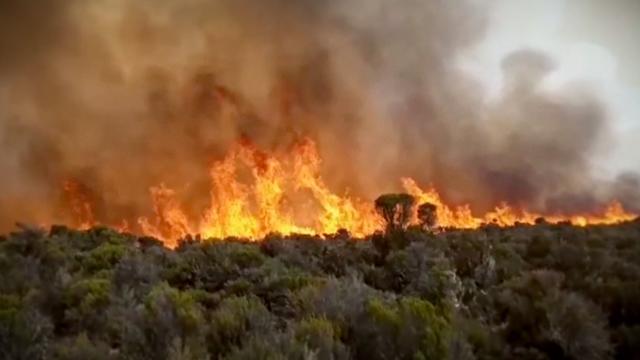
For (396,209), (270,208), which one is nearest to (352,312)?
(396,209)

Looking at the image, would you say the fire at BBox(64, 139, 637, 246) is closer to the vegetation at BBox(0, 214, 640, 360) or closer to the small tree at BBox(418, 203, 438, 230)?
the small tree at BBox(418, 203, 438, 230)

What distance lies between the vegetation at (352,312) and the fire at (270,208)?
23.2m

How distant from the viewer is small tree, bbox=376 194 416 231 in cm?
2158

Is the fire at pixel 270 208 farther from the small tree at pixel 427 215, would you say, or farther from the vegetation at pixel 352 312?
the vegetation at pixel 352 312

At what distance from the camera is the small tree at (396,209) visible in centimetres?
2158

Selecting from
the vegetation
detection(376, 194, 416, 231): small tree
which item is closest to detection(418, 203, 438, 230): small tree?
detection(376, 194, 416, 231): small tree

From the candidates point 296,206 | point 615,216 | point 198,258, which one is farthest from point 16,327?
point 296,206

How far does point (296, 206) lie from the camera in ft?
148

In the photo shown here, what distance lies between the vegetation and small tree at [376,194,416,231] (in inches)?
341

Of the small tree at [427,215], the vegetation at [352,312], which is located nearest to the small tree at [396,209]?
the small tree at [427,215]

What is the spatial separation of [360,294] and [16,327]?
10.9 ft

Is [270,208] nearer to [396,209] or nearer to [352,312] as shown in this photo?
[396,209]

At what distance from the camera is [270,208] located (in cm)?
4494

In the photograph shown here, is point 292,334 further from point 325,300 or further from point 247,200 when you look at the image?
point 247,200
